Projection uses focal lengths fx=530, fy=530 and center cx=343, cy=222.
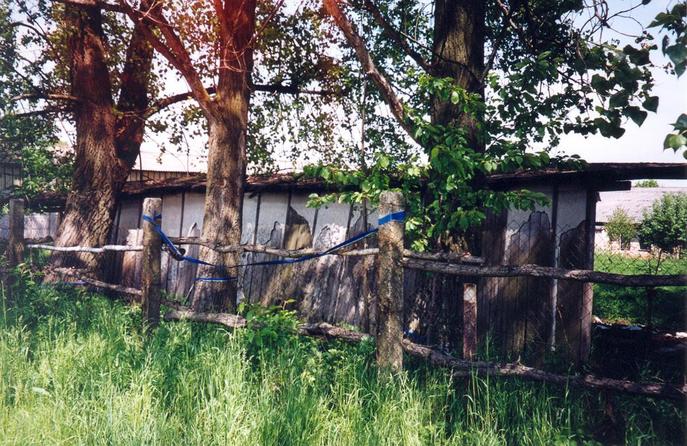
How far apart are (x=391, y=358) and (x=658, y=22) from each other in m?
2.66

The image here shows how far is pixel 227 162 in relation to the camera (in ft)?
24.2

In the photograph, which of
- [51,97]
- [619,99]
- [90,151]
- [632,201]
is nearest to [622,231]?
[632,201]

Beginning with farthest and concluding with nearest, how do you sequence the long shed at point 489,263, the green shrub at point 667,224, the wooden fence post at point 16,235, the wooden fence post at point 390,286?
the green shrub at point 667,224
the wooden fence post at point 16,235
the long shed at point 489,263
the wooden fence post at point 390,286

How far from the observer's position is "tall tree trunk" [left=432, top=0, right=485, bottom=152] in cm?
563

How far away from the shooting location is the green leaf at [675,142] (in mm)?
2469

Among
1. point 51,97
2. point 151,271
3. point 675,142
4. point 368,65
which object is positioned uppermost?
point 51,97

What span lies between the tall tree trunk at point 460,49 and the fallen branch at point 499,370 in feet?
8.53

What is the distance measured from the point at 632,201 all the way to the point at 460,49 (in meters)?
29.9

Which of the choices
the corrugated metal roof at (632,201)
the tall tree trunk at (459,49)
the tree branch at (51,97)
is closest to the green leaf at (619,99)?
the tall tree trunk at (459,49)

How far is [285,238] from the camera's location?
920 centimetres

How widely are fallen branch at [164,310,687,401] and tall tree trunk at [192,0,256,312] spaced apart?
2279 millimetres

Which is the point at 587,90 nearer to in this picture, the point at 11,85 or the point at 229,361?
the point at 229,361

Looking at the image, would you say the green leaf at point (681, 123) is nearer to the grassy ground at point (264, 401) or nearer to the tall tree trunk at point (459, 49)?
the grassy ground at point (264, 401)

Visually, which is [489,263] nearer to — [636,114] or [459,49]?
[459,49]
